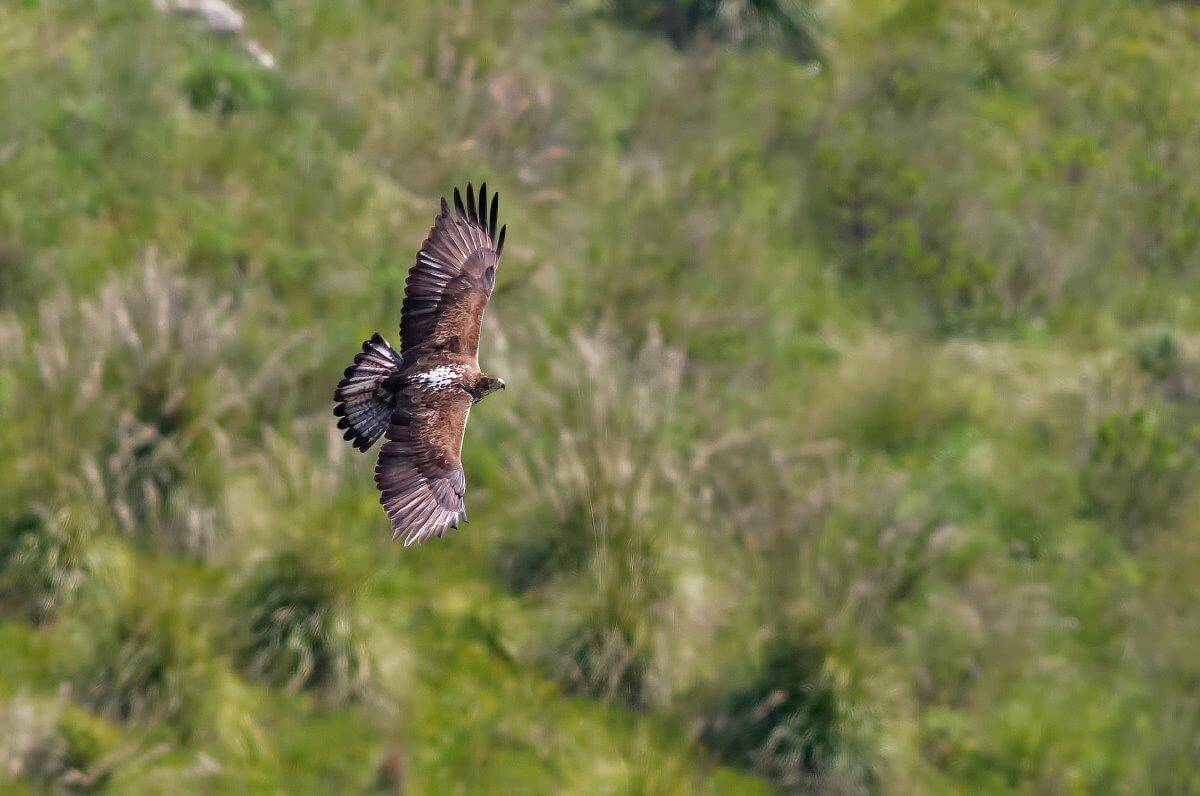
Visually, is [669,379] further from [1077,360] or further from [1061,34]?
[1061,34]

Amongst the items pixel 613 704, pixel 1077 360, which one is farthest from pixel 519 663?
pixel 1077 360

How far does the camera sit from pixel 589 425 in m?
6.88

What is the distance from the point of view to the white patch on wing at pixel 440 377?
136 inches

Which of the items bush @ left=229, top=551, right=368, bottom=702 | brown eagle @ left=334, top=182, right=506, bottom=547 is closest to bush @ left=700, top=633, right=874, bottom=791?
bush @ left=229, top=551, right=368, bottom=702

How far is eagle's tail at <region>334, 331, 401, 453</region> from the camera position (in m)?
3.47

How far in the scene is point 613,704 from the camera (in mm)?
6473

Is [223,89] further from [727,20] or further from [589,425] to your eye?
[727,20]

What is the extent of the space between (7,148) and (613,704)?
4539mm

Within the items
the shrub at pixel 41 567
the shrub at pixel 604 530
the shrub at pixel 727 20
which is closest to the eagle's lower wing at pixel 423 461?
the shrub at pixel 604 530

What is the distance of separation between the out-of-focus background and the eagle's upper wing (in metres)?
2.74

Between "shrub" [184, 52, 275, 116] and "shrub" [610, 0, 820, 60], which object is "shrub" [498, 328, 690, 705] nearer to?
"shrub" [184, 52, 275, 116]

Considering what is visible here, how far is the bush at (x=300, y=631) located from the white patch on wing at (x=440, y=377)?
9.63 feet

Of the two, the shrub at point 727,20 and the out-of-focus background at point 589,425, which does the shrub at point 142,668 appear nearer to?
the out-of-focus background at point 589,425

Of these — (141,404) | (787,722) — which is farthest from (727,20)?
(787,722)
